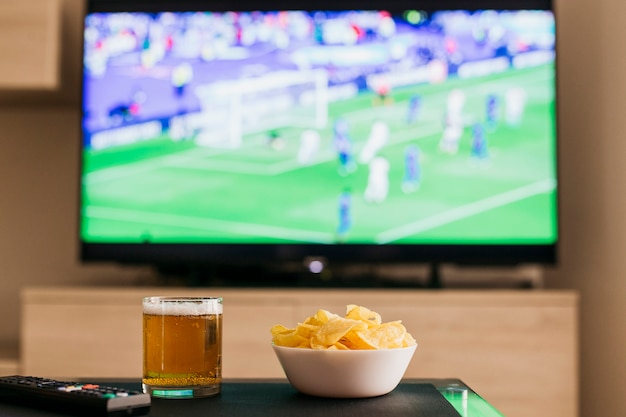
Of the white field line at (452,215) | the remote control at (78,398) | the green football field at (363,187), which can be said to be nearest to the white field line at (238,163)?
the green football field at (363,187)

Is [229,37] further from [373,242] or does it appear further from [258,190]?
[373,242]

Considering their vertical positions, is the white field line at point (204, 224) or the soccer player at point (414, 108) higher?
the soccer player at point (414, 108)

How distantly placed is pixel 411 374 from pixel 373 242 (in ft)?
1.32

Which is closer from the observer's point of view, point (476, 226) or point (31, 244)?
point (476, 226)

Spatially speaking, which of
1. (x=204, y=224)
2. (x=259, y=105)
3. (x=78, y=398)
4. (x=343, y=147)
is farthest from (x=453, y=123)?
(x=78, y=398)

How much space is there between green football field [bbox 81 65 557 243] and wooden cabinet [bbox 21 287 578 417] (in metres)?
0.23

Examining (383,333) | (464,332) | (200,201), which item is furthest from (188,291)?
(383,333)

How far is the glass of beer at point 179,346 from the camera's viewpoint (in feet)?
3.01

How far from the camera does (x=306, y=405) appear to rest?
0.92 m

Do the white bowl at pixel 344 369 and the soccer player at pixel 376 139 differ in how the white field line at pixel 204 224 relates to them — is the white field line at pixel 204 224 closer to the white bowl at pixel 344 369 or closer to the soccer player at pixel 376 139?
the soccer player at pixel 376 139

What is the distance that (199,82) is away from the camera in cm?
234

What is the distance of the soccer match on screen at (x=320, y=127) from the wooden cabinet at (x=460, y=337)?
23 cm

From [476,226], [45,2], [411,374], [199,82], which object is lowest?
[411,374]

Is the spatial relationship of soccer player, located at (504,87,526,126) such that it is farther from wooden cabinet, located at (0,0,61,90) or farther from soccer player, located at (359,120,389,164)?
wooden cabinet, located at (0,0,61,90)
